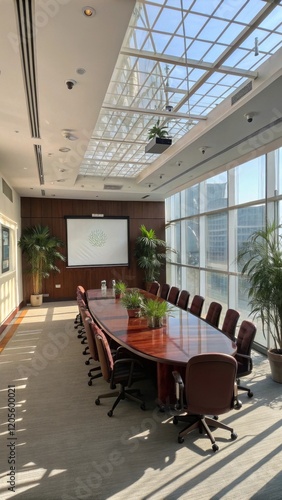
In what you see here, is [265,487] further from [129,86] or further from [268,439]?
[129,86]

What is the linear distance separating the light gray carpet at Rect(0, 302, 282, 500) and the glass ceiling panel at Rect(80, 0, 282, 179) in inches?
152

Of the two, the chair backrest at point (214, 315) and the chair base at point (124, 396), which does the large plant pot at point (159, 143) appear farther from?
the chair base at point (124, 396)

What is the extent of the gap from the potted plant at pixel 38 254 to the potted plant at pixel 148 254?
2.60 metres

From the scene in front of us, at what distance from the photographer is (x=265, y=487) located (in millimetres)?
2129

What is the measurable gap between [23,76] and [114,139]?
2.70 metres

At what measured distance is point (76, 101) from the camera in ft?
10.2

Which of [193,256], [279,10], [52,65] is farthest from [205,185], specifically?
[52,65]

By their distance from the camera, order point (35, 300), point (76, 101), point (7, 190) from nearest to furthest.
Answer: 1. point (76, 101)
2. point (7, 190)
3. point (35, 300)

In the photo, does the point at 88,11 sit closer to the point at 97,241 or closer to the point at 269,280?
the point at 269,280

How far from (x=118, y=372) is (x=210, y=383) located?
1.19 meters

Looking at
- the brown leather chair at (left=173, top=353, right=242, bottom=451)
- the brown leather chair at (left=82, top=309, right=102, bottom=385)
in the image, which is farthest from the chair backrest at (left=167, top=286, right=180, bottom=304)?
the brown leather chair at (left=173, top=353, right=242, bottom=451)

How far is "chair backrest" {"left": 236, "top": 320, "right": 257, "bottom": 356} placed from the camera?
124 inches

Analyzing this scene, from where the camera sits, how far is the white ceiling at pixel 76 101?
6.70 feet

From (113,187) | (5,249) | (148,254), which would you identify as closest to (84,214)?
(113,187)
